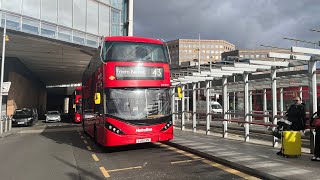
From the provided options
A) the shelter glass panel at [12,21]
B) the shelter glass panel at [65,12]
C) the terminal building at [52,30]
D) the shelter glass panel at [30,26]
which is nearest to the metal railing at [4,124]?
the terminal building at [52,30]

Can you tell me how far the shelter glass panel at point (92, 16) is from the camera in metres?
28.6

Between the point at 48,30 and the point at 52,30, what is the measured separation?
35cm

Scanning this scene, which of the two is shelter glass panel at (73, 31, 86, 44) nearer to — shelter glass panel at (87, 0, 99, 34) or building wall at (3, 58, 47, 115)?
shelter glass panel at (87, 0, 99, 34)

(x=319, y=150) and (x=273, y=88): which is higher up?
(x=273, y=88)

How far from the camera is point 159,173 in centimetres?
786

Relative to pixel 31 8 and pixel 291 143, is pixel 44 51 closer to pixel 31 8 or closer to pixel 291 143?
pixel 31 8

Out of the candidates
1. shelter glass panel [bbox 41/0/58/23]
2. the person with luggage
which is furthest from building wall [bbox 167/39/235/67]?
the person with luggage

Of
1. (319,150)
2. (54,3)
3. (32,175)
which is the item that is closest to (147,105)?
(32,175)

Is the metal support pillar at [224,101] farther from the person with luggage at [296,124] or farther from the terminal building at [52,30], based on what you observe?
the terminal building at [52,30]

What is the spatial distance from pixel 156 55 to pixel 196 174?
214 inches

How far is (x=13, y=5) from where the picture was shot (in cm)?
2264

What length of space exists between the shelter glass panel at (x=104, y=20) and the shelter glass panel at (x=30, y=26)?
703 centimetres

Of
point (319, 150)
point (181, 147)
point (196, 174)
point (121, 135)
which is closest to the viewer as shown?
point (196, 174)

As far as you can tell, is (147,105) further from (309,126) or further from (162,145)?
(309,126)
